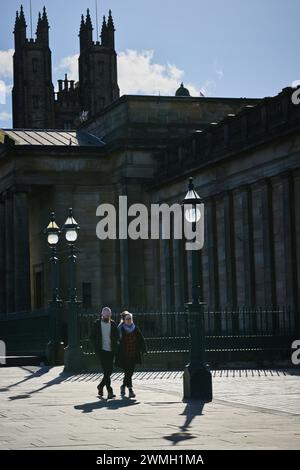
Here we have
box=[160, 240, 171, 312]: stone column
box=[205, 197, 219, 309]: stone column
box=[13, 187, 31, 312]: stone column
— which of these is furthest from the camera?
box=[13, 187, 31, 312]: stone column

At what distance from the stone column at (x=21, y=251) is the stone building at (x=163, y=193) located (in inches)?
3.2

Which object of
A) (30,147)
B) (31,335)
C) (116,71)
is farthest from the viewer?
(116,71)

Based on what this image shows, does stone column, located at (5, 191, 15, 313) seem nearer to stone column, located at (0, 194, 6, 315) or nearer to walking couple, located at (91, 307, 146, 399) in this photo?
stone column, located at (0, 194, 6, 315)

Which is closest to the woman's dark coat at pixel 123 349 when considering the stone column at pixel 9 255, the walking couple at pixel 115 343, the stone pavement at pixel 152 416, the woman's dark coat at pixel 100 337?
the walking couple at pixel 115 343

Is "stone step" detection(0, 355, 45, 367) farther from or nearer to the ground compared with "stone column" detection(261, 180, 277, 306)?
nearer to the ground

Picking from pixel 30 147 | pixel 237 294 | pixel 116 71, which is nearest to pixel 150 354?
pixel 237 294

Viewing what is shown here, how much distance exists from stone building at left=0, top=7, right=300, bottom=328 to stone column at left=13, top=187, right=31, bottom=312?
0.27 feet

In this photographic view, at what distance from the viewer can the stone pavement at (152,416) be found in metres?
15.9

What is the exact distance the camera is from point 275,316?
44062 mm

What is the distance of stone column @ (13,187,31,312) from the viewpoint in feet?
215

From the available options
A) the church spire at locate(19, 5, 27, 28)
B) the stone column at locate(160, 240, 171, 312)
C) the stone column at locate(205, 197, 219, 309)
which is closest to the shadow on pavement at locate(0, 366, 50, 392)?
the stone column at locate(205, 197, 219, 309)

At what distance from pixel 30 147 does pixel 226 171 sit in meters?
16.7

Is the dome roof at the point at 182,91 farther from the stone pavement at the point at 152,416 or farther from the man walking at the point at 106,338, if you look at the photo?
the man walking at the point at 106,338

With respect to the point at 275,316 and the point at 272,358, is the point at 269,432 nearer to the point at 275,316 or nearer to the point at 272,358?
the point at 272,358
